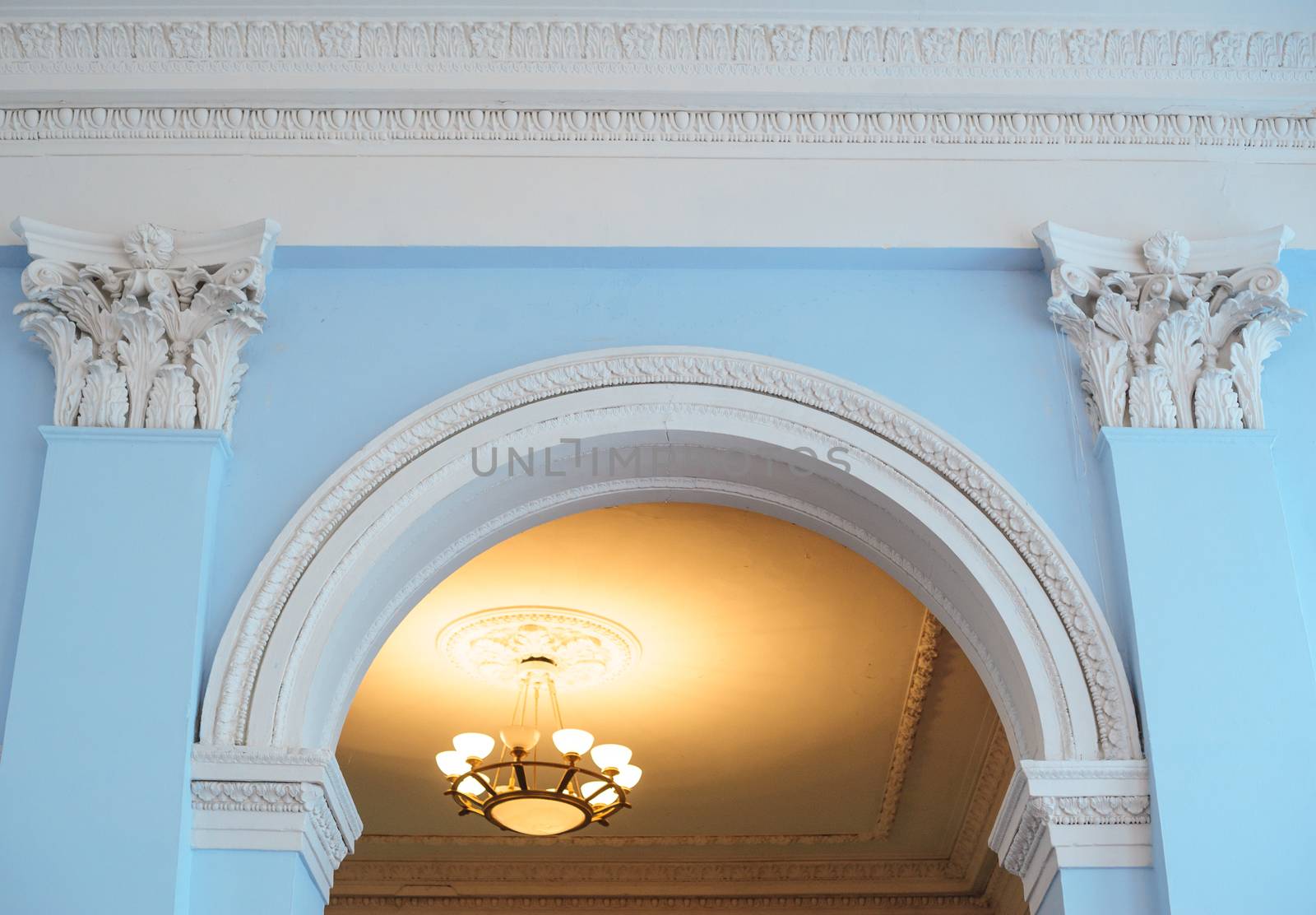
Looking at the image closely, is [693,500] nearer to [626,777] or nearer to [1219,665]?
[1219,665]

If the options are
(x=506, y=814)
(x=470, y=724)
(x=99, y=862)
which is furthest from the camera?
(x=470, y=724)

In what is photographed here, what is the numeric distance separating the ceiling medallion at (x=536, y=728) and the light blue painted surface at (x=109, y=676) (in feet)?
8.07

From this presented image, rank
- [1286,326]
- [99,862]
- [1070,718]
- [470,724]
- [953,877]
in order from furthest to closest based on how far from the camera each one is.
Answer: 1. [953,877]
2. [470,724]
3. [1286,326]
4. [1070,718]
5. [99,862]

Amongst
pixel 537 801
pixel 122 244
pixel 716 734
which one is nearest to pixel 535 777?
pixel 537 801

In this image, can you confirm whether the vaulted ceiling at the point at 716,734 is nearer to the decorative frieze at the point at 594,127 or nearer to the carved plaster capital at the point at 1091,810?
the decorative frieze at the point at 594,127

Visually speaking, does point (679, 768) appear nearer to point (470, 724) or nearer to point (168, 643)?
point (470, 724)

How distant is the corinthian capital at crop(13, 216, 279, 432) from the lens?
12.6 ft

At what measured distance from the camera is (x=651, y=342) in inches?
159

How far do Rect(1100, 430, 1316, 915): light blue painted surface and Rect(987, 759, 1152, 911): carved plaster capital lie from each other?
0.06 meters

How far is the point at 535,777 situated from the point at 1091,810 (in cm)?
313

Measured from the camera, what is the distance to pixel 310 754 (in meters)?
3.48

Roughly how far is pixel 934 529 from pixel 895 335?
22.3 inches

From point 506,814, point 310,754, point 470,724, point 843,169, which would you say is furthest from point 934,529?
point 470,724

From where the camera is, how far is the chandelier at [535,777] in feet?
19.8
